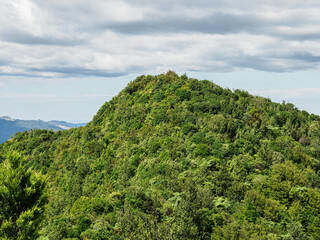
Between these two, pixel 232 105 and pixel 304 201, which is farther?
pixel 232 105

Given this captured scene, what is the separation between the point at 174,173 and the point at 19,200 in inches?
1273

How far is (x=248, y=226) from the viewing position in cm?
3316

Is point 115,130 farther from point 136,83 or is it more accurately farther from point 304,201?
point 304,201

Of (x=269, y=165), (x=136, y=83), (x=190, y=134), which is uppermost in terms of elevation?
(x=136, y=83)

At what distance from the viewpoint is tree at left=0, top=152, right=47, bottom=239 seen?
66.4 ft

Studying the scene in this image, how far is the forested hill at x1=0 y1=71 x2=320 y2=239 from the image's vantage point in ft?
97.0

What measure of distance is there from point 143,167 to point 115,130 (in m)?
34.9

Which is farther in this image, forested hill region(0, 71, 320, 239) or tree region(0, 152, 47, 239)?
forested hill region(0, 71, 320, 239)

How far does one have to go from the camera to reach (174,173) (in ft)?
165

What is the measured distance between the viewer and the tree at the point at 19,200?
66.4 feet

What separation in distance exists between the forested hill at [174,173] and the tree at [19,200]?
0.26ft

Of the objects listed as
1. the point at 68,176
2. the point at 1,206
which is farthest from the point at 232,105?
the point at 1,206

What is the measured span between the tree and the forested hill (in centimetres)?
8

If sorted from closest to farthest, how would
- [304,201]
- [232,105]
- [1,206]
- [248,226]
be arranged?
A: [1,206] → [248,226] → [304,201] → [232,105]
